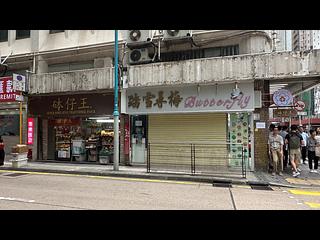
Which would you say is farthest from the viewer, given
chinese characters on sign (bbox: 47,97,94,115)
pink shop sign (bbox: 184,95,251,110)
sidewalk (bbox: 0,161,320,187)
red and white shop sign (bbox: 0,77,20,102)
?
red and white shop sign (bbox: 0,77,20,102)

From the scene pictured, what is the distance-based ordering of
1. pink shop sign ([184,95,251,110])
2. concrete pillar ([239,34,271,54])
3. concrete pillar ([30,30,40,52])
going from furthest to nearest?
1. concrete pillar ([30,30,40,52])
2. concrete pillar ([239,34,271,54])
3. pink shop sign ([184,95,251,110])

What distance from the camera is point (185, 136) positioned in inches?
492

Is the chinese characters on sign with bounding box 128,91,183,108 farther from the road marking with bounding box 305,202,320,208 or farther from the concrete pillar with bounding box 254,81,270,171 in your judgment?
the road marking with bounding box 305,202,320,208

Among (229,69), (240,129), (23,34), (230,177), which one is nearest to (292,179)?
(230,177)

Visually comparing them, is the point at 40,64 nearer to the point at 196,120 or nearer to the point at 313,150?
the point at 196,120

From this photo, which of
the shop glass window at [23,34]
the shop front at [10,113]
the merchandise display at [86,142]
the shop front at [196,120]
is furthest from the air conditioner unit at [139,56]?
the shop glass window at [23,34]

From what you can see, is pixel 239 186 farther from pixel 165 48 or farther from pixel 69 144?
pixel 69 144

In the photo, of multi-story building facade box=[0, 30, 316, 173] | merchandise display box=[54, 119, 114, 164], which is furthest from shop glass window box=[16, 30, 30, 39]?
merchandise display box=[54, 119, 114, 164]

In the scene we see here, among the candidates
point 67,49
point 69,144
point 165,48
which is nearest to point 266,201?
point 165,48

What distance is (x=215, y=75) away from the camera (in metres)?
11.5

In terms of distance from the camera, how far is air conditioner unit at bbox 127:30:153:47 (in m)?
12.7

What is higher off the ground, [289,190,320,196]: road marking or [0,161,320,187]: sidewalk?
[0,161,320,187]: sidewalk

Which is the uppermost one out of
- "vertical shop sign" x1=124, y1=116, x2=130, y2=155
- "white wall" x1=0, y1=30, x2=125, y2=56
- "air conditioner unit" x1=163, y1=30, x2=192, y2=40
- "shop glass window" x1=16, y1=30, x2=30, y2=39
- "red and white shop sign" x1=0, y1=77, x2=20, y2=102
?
"shop glass window" x1=16, y1=30, x2=30, y2=39

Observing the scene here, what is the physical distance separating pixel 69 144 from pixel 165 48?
715cm
